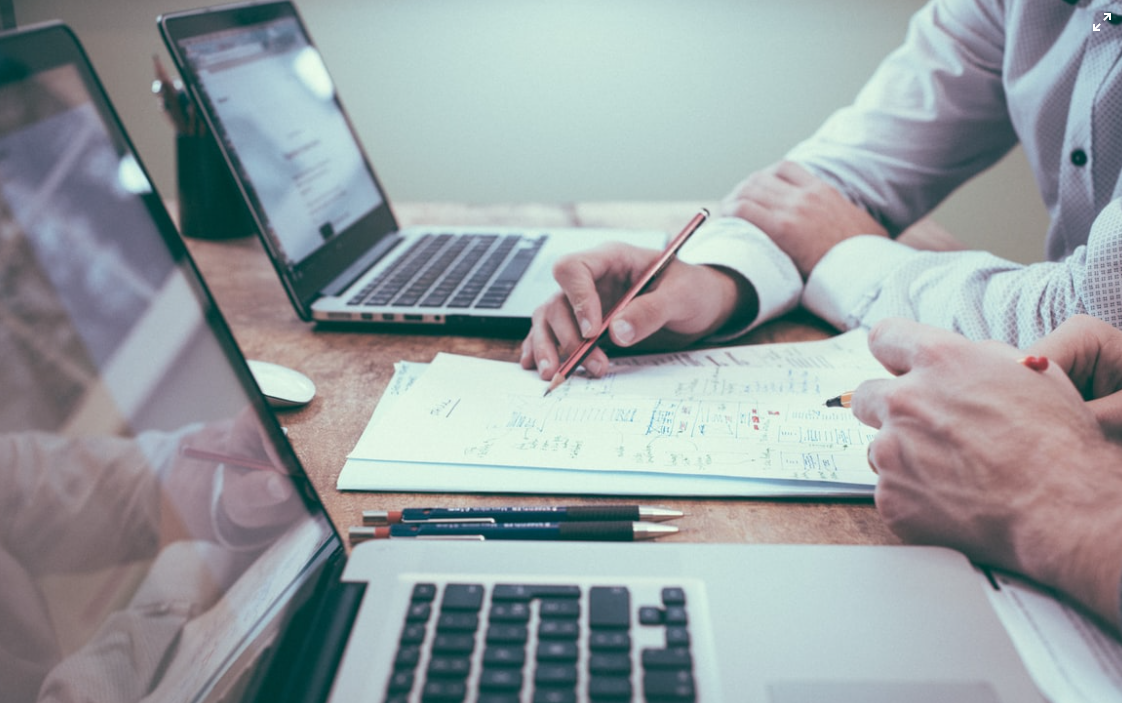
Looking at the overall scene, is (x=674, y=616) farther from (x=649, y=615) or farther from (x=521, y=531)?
(x=521, y=531)

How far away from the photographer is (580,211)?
49.8 inches

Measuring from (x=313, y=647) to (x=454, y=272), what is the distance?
58 cm

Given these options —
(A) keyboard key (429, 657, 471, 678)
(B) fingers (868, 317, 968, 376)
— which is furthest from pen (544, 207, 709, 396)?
(A) keyboard key (429, 657, 471, 678)

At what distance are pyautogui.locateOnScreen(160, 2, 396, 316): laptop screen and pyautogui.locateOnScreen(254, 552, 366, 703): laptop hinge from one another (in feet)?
1.52

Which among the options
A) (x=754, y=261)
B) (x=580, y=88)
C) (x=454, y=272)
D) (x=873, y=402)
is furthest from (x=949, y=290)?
(x=580, y=88)

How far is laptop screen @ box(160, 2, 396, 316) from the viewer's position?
766 mm

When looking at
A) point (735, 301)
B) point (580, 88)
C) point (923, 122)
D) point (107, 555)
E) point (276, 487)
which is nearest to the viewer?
point (107, 555)

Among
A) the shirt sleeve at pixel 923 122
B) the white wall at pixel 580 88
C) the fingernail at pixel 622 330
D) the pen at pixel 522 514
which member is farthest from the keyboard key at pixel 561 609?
the white wall at pixel 580 88

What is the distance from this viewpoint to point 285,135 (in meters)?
0.87

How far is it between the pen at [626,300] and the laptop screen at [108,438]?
0.29 metres

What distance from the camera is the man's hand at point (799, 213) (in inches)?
35.0

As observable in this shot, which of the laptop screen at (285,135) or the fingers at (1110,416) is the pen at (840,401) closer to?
the fingers at (1110,416)

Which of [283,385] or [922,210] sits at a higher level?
[283,385]

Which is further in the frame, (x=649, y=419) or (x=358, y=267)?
(x=358, y=267)
